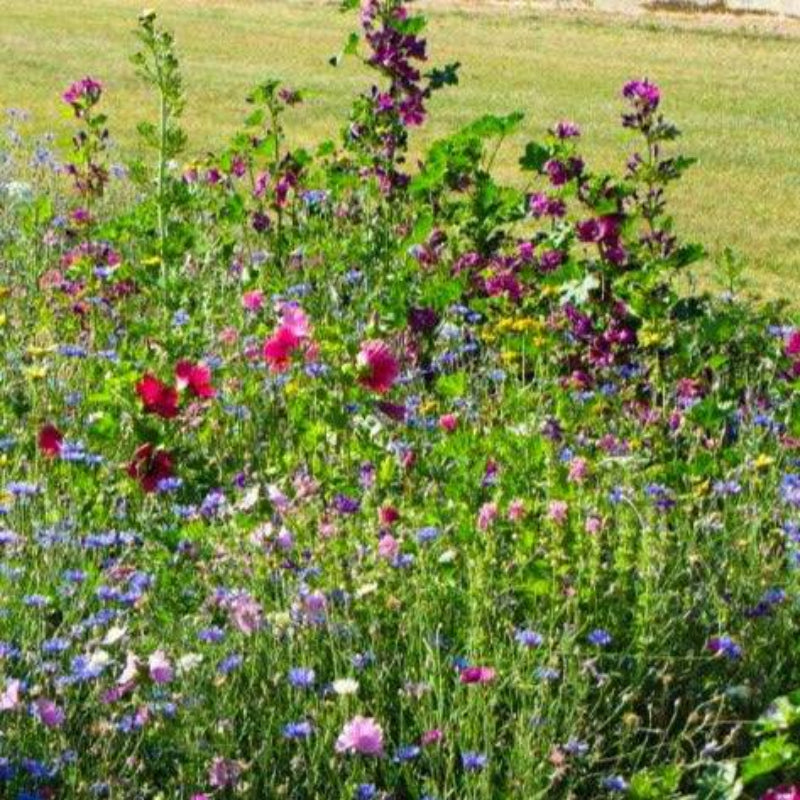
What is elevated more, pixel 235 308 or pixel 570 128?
pixel 570 128

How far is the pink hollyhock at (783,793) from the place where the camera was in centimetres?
307

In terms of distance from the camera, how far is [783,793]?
3.30m

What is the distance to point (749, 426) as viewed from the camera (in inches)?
210

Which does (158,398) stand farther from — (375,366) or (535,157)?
(535,157)

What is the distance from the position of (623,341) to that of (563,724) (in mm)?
2641

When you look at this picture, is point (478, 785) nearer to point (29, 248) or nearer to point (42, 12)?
point (29, 248)

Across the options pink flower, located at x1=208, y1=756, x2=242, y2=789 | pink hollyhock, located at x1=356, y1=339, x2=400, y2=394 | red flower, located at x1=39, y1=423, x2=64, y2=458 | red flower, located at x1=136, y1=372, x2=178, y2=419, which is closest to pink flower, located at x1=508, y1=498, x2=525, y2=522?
pink hollyhock, located at x1=356, y1=339, x2=400, y2=394

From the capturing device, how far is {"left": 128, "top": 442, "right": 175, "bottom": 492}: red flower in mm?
4414

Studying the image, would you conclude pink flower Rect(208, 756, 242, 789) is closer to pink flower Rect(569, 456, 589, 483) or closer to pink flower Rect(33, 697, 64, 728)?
pink flower Rect(33, 697, 64, 728)

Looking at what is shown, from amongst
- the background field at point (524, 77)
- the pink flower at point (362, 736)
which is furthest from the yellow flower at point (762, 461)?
the pink flower at point (362, 736)

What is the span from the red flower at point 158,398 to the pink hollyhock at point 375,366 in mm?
456

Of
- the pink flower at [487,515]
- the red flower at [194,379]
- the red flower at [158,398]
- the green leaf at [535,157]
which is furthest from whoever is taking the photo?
the green leaf at [535,157]

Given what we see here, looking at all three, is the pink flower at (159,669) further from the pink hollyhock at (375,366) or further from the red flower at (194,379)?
the pink hollyhock at (375,366)

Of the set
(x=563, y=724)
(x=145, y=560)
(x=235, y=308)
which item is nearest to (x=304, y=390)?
(x=145, y=560)
